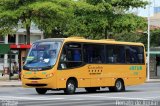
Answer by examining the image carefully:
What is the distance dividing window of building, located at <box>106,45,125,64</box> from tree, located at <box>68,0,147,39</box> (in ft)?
66.4

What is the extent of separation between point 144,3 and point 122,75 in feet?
78.8

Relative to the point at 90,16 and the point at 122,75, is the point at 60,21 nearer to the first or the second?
the point at 90,16

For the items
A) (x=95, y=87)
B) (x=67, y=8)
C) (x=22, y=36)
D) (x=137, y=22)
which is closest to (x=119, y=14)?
(x=137, y=22)

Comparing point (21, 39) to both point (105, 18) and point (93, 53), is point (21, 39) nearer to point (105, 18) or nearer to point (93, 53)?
point (105, 18)

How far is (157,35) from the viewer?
73250mm

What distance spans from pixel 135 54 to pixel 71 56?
625 cm

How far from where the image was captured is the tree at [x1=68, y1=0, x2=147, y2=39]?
53469 millimetres

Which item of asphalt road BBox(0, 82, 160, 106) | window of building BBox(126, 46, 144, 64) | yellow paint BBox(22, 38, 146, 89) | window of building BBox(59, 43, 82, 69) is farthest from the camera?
window of building BBox(126, 46, 144, 64)

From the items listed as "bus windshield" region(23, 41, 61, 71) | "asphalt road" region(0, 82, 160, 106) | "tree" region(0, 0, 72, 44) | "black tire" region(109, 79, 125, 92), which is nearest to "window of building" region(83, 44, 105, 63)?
"black tire" region(109, 79, 125, 92)

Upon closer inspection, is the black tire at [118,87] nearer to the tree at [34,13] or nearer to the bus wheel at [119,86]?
the bus wheel at [119,86]

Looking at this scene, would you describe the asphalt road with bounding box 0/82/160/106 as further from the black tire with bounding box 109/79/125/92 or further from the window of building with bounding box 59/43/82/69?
the black tire with bounding box 109/79/125/92

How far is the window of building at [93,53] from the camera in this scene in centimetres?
3006

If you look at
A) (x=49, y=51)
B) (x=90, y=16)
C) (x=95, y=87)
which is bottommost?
(x=95, y=87)

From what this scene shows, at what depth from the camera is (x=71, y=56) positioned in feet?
95.2
